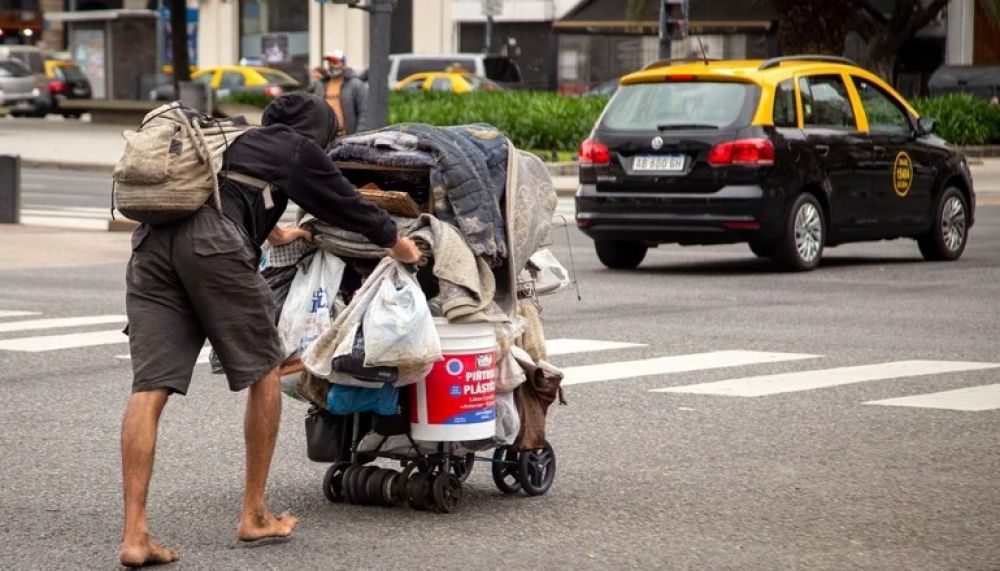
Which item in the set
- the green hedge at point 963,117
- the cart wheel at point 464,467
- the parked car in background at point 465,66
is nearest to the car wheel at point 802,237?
the cart wheel at point 464,467

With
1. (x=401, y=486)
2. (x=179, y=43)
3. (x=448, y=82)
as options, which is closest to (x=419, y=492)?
(x=401, y=486)

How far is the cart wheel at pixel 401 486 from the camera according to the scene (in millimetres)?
6887

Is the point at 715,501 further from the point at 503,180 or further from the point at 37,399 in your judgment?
the point at 37,399

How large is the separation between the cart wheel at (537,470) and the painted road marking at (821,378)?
8.46ft

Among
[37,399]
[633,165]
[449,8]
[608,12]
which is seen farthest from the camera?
[449,8]

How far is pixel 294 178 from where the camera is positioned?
638cm

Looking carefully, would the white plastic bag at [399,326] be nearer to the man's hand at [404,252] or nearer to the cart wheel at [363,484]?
the man's hand at [404,252]

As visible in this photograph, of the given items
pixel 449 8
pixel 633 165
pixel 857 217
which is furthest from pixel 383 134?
pixel 449 8

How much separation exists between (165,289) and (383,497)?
1.18 meters

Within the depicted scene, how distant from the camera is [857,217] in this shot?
16734 mm

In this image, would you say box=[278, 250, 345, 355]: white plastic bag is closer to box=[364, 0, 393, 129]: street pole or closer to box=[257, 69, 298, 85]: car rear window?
box=[364, 0, 393, 129]: street pole

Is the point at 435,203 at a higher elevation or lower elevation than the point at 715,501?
higher

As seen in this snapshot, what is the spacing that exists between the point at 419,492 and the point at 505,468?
19.7 inches

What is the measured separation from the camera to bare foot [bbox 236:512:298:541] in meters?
6.31
